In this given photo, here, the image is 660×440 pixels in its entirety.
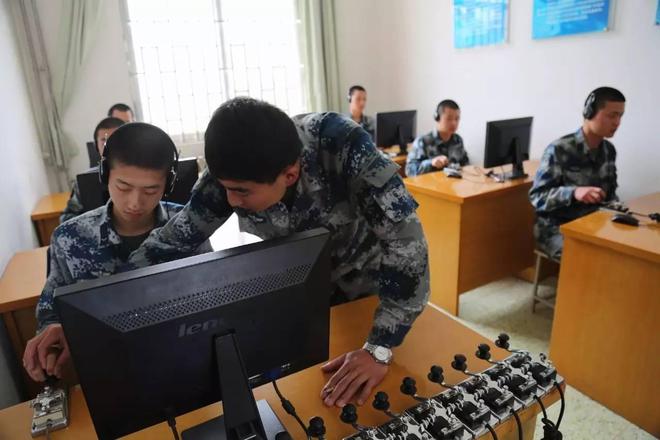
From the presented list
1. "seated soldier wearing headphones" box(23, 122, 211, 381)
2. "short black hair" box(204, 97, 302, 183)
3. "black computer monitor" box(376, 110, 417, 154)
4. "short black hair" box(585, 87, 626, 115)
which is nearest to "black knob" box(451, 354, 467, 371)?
"short black hair" box(204, 97, 302, 183)

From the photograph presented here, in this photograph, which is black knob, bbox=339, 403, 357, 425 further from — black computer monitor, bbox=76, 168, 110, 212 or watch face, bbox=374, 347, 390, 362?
black computer monitor, bbox=76, 168, 110, 212

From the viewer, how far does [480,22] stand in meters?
3.74

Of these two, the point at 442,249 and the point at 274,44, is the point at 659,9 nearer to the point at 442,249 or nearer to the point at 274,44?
the point at 442,249

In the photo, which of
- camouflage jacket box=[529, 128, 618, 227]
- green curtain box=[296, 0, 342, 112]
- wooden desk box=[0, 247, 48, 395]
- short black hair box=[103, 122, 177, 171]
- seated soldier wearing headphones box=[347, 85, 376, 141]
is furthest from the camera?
green curtain box=[296, 0, 342, 112]

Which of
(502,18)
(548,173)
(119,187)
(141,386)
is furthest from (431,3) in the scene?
(141,386)

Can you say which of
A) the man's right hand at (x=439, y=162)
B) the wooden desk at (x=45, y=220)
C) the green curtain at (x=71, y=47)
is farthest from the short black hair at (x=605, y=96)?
the green curtain at (x=71, y=47)

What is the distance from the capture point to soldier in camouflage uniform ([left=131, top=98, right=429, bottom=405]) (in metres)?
0.74

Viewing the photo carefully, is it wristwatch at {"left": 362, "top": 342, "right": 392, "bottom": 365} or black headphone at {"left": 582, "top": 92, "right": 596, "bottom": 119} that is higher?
black headphone at {"left": 582, "top": 92, "right": 596, "bottom": 119}

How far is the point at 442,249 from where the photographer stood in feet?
8.30

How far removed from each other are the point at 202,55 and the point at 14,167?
2557 mm

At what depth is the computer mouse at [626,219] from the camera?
1754 millimetres

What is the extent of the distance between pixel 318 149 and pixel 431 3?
12.9 ft

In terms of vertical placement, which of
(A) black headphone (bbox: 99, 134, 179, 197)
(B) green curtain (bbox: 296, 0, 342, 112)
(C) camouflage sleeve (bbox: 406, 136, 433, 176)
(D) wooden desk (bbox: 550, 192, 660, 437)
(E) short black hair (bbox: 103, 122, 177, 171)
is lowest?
(D) wooden desk (bbox: 550, 192, 660, 437)

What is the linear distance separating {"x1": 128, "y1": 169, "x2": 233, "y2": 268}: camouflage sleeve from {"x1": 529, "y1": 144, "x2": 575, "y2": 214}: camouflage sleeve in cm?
192
